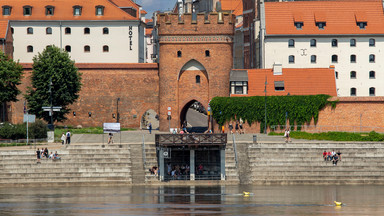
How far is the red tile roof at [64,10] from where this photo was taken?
11656cm

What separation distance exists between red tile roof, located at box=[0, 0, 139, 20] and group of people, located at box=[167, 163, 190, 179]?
48340 mm

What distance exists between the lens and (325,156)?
240ft

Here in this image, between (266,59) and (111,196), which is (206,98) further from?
(111,196)

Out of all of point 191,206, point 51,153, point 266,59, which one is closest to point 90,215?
point 191,206

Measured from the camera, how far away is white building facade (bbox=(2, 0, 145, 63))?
116 meters

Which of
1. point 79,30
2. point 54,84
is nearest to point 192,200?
point 54,84

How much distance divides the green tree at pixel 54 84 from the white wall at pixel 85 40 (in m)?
20.4

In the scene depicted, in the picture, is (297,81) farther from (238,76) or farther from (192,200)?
(192,200)

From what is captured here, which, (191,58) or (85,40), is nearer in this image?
(191,58)

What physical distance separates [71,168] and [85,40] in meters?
48.2

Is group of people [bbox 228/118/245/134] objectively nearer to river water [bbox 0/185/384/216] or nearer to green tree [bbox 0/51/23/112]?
river water [bbox 0/185/384/216]

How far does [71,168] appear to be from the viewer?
233 ft

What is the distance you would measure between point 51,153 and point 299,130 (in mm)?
28570

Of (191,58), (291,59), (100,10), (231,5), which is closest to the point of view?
(191,58)
